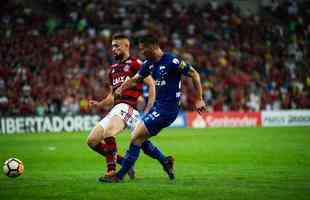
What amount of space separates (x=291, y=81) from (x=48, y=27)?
14435 millimetres

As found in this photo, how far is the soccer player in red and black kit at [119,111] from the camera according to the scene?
11.4 m

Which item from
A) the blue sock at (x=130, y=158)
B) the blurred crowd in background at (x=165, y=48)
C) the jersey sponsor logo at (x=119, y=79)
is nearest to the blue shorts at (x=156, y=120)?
the blue sock at (x=130, y=158)

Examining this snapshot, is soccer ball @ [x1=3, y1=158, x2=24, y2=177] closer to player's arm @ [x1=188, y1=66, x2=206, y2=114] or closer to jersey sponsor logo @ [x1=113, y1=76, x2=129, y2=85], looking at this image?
jersey sponsor logo @ [x1=113, y1=76, x2=129, y2=85]

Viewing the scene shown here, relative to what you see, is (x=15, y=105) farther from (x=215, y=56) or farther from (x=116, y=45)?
(x=116, y=45)

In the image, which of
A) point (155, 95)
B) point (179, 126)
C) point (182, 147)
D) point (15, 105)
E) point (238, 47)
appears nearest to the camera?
point (155, 95)

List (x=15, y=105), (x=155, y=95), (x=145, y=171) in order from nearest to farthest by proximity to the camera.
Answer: (x=155, y=95)
(x=145, y=171)
(x=15, y=105)

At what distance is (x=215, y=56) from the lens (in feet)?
122

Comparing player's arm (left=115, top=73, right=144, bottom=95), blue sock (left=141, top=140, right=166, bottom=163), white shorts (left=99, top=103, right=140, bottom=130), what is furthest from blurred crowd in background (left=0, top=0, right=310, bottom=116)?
player's arm (left=115, top=73, right=144, bottom=95)

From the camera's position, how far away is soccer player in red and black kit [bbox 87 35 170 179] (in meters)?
11.4

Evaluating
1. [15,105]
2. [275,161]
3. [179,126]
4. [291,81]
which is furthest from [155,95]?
[291,81]

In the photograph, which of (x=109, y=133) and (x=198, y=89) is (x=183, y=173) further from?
(x=198, y=89)

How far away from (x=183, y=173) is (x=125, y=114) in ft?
6.63

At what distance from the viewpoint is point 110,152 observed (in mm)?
11609

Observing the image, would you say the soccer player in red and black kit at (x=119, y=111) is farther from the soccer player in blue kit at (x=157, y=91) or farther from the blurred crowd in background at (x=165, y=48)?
the blurred crowd in background at (x=165, y=48)
